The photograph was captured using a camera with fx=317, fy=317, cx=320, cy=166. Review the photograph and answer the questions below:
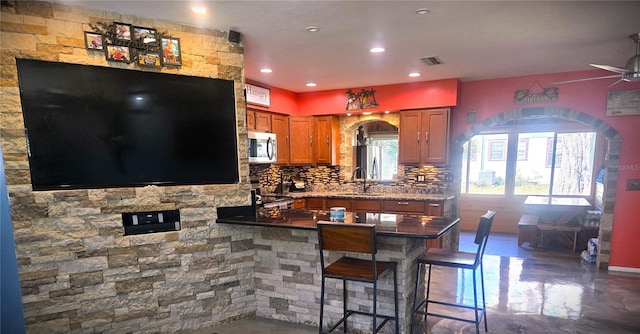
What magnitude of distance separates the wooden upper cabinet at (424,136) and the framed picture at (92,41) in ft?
13.3

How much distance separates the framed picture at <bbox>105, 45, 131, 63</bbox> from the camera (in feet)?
8.02

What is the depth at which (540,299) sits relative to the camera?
3389mm

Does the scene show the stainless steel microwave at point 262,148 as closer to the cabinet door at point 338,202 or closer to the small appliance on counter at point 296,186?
the small appliance on counter at point 296,186

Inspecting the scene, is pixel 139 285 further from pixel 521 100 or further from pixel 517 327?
pixel 521 100

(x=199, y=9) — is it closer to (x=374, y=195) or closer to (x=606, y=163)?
(x=374, y=195)

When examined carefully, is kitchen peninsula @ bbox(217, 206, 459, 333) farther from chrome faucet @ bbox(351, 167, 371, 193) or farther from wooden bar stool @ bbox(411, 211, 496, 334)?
chrome faucet @ bbox(351, 167, 371, 193)

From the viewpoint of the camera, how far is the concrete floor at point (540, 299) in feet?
9.27

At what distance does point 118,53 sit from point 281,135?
317 cm

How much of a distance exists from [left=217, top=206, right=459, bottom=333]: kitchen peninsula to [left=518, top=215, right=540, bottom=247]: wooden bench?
3533mm

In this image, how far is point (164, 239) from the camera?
8.77 feet

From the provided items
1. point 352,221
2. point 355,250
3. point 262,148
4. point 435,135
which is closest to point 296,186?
point 262,148

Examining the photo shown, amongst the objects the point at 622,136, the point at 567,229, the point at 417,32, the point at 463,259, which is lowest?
the point at 567,229

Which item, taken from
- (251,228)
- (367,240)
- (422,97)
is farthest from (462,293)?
(422,97)

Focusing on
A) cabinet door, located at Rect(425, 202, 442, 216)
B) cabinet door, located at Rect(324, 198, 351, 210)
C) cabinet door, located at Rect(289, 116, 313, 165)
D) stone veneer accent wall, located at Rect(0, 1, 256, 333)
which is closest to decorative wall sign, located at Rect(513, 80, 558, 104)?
cabinet door, located at Rect(425, 202, 442, 216)
